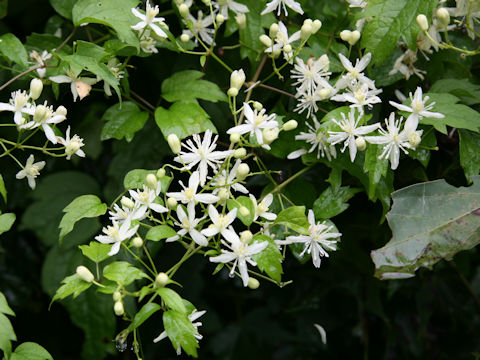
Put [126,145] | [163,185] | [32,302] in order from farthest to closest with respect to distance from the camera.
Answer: [32,302] → [126,145] → [163,185]

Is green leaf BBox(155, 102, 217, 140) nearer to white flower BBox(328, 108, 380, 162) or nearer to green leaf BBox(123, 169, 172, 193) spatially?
green leaf BBox(123, 169, 172, 193)

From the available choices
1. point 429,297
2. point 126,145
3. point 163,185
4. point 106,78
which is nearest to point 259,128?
point 163,185

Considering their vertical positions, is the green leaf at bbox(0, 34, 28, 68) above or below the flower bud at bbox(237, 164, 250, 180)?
above

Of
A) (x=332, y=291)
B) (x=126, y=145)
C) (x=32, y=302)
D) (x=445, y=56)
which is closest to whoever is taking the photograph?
(x=445, y=56)

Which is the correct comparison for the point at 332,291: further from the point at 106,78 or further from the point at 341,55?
the point at 106,78

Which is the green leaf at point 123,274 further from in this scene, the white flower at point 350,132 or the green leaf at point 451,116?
the green leaf at point 451,116

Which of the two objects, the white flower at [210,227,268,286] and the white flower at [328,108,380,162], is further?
the white flower at [328,108,380,162]

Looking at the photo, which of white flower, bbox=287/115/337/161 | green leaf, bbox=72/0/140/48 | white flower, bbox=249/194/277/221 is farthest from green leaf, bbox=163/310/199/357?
green leaf, bbox=72/0/140/48

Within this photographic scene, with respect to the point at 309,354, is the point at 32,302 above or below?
above
